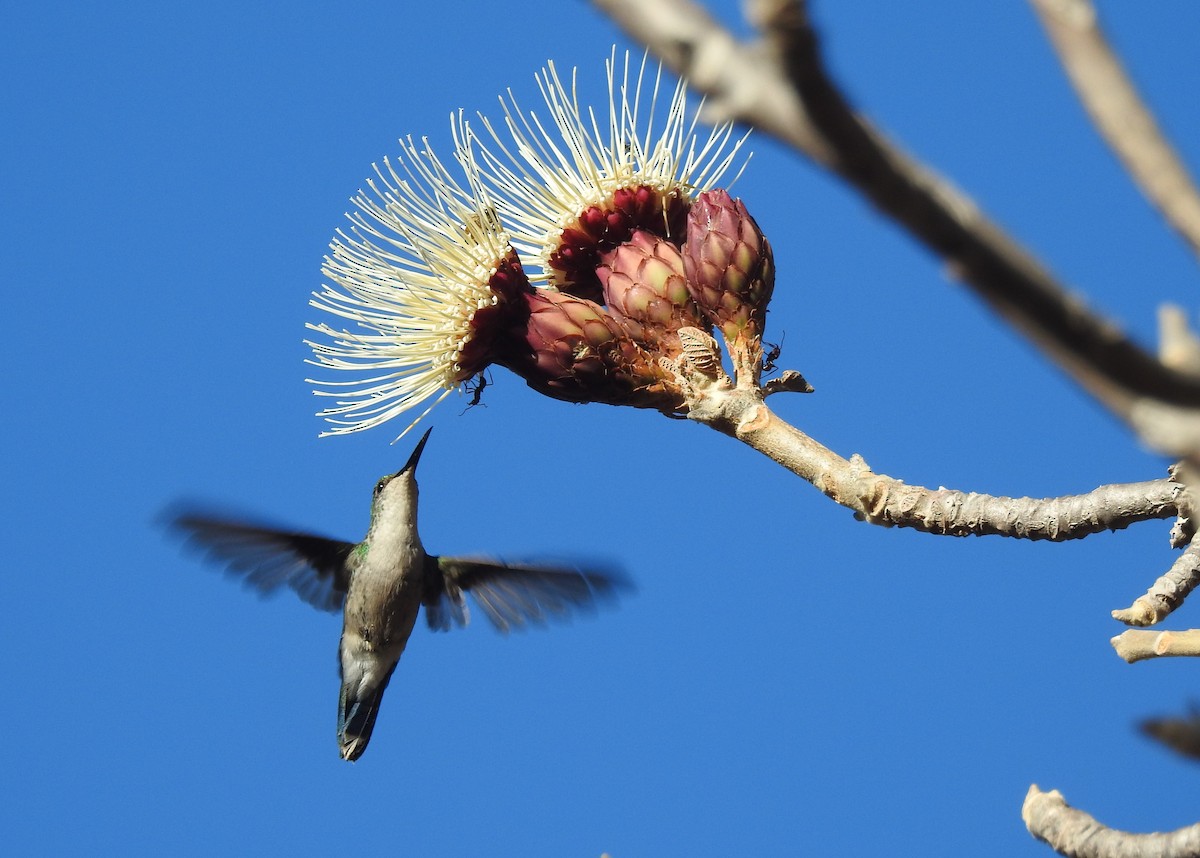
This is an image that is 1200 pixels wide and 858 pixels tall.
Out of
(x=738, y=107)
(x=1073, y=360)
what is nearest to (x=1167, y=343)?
(x=1073, y=360)

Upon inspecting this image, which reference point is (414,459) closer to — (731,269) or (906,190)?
(731,269)

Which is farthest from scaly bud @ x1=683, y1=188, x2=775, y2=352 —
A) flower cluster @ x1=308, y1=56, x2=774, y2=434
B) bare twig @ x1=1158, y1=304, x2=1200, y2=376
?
bare twig @ x1=1158, y1=304, x2=1200, y2=376

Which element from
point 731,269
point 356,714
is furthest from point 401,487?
point 731,269

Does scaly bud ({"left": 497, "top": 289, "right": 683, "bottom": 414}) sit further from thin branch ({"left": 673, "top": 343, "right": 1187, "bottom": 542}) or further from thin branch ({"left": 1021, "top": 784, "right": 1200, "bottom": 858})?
thin branch ({"left": 1021, "top": 784, "right": 1200, "bottom": 858})

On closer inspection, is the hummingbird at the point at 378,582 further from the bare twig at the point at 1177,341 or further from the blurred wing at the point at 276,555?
the bare twig at the point at 1177,341

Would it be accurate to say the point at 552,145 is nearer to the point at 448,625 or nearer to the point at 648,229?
the point at 648,229

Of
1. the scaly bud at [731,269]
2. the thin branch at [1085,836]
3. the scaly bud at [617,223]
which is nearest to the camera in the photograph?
the thin branch at [1085,836]

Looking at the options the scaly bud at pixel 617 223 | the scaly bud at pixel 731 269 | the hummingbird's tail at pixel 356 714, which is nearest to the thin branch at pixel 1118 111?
the scaly bud at pixel 731 269
